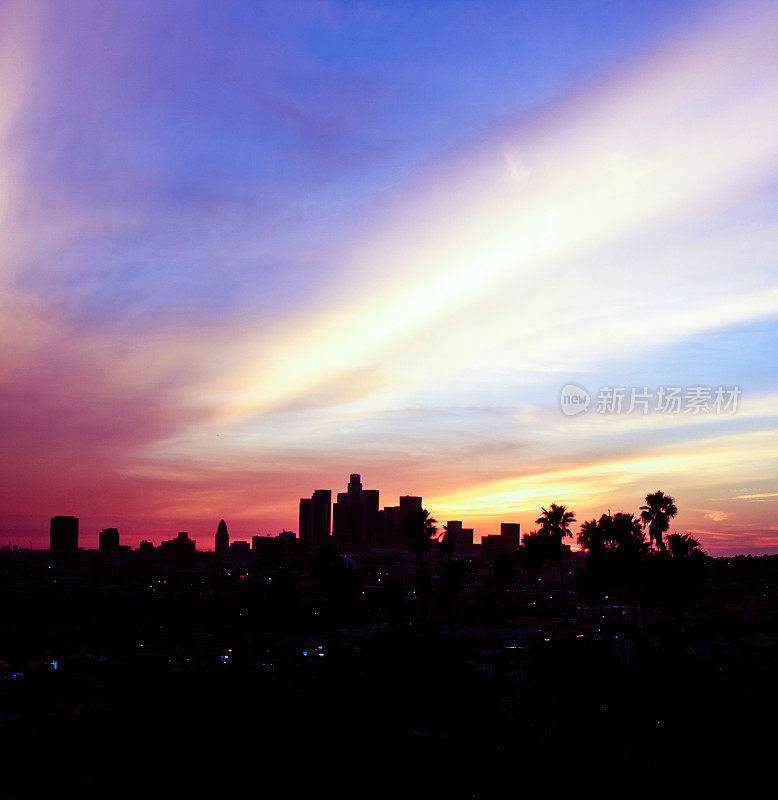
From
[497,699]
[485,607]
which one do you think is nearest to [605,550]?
[497,699]

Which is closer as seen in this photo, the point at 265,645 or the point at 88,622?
the point at 265,645

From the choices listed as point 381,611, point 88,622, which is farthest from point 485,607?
point 88,622

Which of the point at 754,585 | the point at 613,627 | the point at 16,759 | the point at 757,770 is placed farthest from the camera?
the point at 754,585

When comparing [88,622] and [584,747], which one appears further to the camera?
[88,622]

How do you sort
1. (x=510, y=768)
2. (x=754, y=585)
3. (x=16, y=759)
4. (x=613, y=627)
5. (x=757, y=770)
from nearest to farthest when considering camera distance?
(x=757, y=770) < (x=510, y=768) < (x=16, y=759) < (x=613, y=627) < (x=754, y=585)

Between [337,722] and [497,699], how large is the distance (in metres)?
16.3

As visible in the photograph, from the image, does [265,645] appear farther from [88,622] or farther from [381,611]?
[381,611]

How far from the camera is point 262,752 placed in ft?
130

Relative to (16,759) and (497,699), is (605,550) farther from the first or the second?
(16,759)

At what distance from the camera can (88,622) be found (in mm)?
147000

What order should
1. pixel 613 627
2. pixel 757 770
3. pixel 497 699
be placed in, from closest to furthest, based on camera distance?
pixel 757 770
pixel 497 699
pixel 613 627

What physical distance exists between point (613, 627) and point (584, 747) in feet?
216

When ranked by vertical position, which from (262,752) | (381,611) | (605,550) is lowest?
(381,611)

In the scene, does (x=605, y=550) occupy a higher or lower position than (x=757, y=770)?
higher
